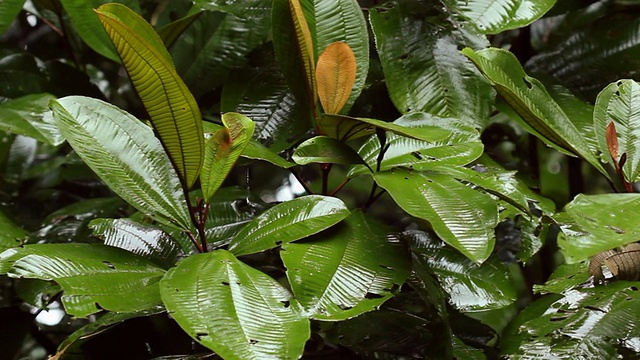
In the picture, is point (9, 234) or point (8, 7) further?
point (8, 7)

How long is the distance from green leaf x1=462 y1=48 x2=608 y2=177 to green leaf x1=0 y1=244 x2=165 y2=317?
372 mm

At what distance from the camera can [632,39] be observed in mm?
997

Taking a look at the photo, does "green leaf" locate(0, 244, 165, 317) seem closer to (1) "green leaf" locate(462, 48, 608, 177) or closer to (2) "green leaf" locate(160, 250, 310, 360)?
(2) "green leaf" locate(160, 250, 310, 360)

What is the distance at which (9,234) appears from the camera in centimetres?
85

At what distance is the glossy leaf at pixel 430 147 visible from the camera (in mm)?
711

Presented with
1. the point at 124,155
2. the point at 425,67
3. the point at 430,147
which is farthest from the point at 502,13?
the point at 124,155

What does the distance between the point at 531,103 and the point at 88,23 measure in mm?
663

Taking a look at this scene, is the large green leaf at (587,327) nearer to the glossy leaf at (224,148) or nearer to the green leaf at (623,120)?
the green leaf at (623,120)

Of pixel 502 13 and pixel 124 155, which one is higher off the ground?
pixel 502 13

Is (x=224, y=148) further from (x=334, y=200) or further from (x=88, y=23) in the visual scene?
(x=88, y=23)

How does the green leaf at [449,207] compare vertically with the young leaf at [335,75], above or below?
below

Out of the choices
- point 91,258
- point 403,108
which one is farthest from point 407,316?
point 91,258

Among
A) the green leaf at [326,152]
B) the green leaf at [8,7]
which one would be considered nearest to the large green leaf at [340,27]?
the green leaf at [326,152]

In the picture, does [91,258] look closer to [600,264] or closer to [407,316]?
[407,316]
